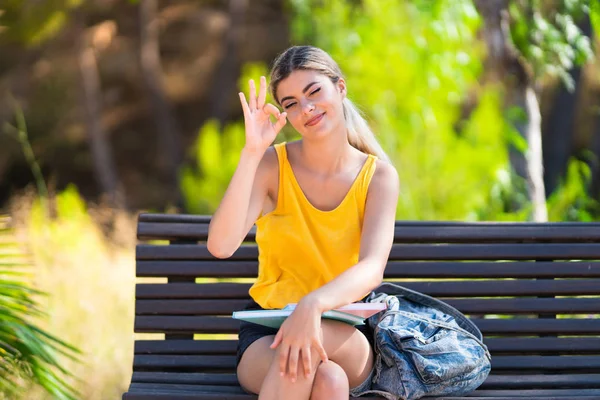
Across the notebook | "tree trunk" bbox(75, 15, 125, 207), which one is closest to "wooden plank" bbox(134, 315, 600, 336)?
the notebook

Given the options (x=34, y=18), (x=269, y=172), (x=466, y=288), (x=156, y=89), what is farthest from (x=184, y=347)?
(x=156, y=89)

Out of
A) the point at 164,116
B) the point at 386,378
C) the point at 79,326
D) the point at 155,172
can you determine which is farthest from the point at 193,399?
the point at 155,172

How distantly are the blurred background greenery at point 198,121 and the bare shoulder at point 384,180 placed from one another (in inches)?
46.2

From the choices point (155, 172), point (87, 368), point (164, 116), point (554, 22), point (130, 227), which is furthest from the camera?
Answer: point (155, 172)

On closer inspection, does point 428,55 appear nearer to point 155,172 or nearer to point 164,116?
point 164,116

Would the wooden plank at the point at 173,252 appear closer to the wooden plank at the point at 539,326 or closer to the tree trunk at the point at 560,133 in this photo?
the wooden plank at the point at 539,326

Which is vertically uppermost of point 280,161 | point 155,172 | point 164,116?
point 280,161

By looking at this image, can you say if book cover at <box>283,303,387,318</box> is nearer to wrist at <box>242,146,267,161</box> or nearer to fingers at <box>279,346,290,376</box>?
fingers at <box>279,346,290,376</box>

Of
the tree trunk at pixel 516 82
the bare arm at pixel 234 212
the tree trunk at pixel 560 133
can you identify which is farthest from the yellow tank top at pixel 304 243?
the tree trunk at pixel 560 133

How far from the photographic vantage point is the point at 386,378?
8.72 feet

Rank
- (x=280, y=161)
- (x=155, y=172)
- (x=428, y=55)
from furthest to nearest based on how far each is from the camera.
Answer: (x=155, y=172)
(x=428, y=55)
(x=280, y=161)

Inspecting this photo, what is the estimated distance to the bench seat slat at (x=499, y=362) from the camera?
10.1 feet

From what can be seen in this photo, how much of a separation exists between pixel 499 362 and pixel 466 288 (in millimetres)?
295

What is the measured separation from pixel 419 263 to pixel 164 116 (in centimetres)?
825
